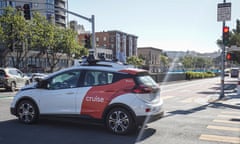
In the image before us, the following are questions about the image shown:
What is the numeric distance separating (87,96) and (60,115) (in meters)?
0.95

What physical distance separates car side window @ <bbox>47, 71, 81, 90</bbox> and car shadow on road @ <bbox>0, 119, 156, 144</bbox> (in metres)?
1.12

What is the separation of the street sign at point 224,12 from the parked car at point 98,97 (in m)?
9.78

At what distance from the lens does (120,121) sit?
655cm

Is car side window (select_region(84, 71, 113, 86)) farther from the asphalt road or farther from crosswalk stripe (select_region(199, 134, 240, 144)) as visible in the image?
crosswalk stripe (select_region(199, 134, 240, 144))

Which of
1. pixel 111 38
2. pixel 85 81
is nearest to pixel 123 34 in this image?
Result: pixel 111 38

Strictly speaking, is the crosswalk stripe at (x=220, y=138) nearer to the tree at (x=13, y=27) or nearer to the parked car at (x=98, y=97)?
the parked car at (x=98, y=97)

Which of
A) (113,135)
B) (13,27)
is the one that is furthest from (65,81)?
(13,27)

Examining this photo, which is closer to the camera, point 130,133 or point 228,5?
point 130,133

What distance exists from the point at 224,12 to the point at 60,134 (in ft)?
39.8

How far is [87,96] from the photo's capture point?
6773mm

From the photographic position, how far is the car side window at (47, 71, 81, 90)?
7039 mm

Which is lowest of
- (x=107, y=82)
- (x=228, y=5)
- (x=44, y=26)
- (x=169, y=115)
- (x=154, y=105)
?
(x=169, y=115)

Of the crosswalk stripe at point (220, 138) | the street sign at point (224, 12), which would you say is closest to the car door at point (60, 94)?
the crosswalk stripe at point (220, 138)

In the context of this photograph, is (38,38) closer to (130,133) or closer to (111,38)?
(130,133)
